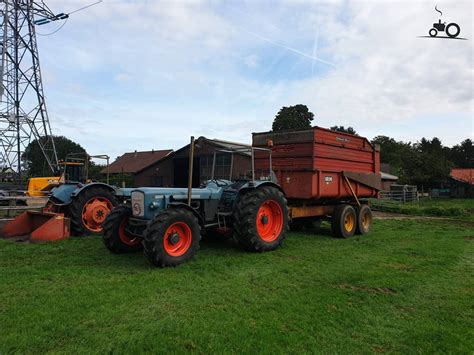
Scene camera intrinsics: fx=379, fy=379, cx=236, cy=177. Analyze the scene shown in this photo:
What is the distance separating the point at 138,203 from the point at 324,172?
477cm

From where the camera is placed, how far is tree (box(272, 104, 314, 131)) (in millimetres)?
56406

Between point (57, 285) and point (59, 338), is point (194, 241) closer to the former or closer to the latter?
point (57, 285)

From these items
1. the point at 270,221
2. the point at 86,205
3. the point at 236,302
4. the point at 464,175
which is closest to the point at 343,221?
the point at 270,221

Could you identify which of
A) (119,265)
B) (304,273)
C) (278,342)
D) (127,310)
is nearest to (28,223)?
(119,265)

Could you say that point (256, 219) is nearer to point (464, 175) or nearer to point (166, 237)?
point (166, 237)

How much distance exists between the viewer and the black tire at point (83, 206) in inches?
356

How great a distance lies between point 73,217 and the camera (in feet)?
29.6

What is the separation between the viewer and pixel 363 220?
35.6 ft

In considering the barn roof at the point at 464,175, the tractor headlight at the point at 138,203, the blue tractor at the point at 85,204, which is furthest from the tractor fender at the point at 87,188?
the barn roof at the point at 464,175

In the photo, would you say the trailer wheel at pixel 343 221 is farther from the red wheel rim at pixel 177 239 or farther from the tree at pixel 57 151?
the tree at pixel 57 151

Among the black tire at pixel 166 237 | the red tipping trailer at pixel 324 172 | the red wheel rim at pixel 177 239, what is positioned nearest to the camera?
the black tire at pixel 166 237

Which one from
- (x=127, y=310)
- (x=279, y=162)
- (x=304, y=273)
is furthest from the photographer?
(x=279, y=162)

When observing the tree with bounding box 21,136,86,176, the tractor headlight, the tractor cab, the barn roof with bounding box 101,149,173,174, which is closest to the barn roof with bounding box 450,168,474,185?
the barn roof with bounding box 101,149,173,174

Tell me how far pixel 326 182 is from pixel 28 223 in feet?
24.4
